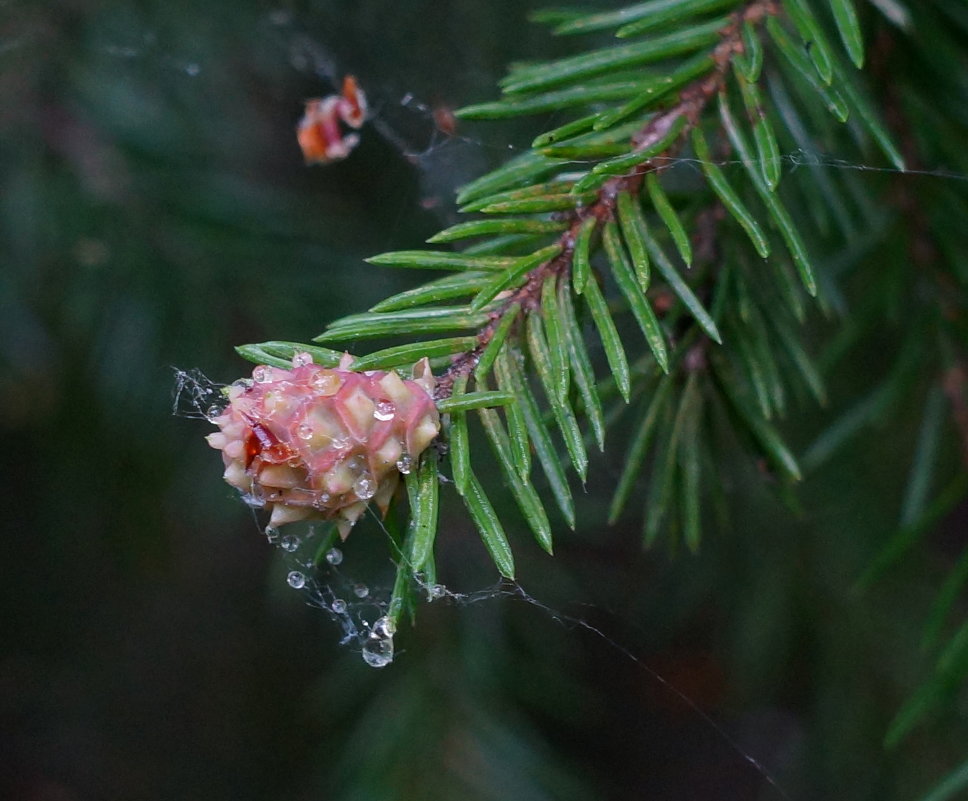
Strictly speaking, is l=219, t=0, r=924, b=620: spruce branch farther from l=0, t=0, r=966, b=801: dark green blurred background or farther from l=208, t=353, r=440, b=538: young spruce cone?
l=0, t=0, r=966, b=801: dark green blurred background

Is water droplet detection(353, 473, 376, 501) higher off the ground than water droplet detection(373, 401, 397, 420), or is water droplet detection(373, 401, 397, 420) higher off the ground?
water droplet detection(373, 401, 397, 420)

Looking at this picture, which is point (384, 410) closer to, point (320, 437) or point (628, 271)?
point (320, 437)

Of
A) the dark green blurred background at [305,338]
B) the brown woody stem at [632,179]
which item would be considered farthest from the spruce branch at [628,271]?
the dark green blurred background at [305,338]

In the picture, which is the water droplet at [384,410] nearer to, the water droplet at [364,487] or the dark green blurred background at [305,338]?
the water droplet at [364,487]

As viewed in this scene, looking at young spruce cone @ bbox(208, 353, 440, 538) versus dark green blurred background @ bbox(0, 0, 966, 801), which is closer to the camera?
Result: young spruce cone @ bbox(208, 353, 440, 538)

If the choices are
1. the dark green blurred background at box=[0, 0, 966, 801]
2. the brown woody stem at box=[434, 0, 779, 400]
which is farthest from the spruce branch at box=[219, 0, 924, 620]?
the dark green blurred background at box=[0, 0, 966, 801]
